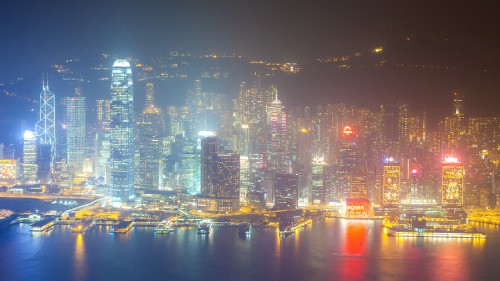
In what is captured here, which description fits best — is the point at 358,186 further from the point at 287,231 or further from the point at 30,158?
the point at 30,158

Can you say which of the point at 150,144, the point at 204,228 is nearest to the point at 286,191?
the point at 204,228

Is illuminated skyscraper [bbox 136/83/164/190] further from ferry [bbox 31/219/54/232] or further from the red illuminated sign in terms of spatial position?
the red illuminated sign

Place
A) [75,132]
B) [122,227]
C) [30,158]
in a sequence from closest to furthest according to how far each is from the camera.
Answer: [122,227] < [30,158] < [75,132]

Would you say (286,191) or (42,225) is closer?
(42,225)

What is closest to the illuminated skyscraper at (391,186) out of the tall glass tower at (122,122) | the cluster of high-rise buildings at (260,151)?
the cluster of high-rise buildings at (260,151)

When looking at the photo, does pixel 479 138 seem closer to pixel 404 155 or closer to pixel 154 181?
pixel 404 155

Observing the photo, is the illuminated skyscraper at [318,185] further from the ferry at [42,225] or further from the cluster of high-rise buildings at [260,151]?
the ferry at [42,225]
